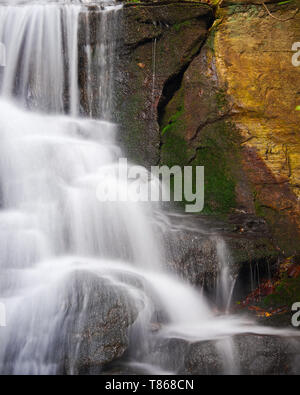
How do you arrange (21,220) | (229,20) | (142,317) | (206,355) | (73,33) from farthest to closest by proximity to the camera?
(73,33) → (229,20) → (21,220) → (142,317) → (206,355)

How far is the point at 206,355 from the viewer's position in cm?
301

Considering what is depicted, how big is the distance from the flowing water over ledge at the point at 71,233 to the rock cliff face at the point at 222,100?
0.43 m

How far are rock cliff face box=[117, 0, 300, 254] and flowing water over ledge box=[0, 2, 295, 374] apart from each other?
0.43 meters

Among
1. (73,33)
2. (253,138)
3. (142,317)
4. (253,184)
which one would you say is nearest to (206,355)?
(142,317)

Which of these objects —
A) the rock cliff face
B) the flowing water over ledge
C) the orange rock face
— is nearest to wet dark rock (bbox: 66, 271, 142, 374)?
the flowing water over ledge

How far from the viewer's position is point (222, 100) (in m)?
5.23

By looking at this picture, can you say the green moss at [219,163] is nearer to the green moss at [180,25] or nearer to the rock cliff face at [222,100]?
the rock cliff face at [222,100]

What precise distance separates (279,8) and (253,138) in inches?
68.4

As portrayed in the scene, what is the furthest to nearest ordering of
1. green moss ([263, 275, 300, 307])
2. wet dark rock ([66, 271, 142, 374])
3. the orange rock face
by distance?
the orange rock face → green moss ([263, 275, 300, 307]) → wet dark rock ([66, 271, 142, 374])

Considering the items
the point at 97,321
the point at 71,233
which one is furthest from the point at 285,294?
the point at 71,233

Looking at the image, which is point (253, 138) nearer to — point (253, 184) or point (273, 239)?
point (253, 184)

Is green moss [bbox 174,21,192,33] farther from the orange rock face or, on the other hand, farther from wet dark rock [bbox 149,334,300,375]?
wet dark rock [bbox 149,334,300,375]

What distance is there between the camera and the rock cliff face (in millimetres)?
4891

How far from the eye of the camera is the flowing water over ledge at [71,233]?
2.93 meters
